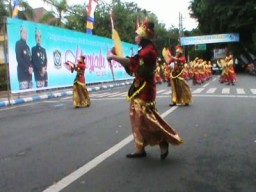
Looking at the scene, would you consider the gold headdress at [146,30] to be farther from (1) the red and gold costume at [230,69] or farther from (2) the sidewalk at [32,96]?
(1) the red and gold costume at [230,69]

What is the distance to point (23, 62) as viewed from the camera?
1894 centimetres

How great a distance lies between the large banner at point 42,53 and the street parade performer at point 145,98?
326 inches

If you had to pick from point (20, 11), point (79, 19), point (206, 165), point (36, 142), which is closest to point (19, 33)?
point (36, 142)

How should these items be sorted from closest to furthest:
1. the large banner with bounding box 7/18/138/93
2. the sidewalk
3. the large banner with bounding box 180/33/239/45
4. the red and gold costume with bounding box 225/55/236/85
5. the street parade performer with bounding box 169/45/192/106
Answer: the street parade performer with bounding box 169/45/192/106, the sidewalk, the large banner with bounding box 7/18/138/93, the red and gold costume with bounding box 225/55/236/85, the large banner with bounding box 180/33/239/45

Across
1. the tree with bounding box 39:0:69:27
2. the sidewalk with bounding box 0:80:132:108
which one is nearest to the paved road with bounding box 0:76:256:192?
the sidewalk with bounding box 0:80:132:108

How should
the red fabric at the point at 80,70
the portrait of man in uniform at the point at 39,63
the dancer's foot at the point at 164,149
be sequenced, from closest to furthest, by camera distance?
the dancer's foot at the point at 164,149 → the red fabric at the point at 80,70 → the portrait of man in uniform at the point at 39,63

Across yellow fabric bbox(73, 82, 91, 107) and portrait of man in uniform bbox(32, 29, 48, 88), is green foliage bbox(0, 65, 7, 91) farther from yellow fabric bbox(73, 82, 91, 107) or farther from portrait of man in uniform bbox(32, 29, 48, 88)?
yellow fabric bbox(73, 82, 91, 107)

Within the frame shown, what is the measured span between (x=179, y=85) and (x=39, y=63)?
8.19m

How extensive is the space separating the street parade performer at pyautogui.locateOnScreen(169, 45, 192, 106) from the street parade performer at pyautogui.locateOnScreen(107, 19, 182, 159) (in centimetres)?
761

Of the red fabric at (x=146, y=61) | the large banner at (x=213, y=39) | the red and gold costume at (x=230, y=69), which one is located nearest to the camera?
the red fabric at (x=146, y=61)

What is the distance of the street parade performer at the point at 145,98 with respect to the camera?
6402 mm

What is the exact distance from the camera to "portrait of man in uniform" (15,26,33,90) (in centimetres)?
1859

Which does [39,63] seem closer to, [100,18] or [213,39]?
[100,18]

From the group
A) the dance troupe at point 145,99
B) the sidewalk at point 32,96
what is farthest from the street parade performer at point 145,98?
the sidewalk at point 32,96
